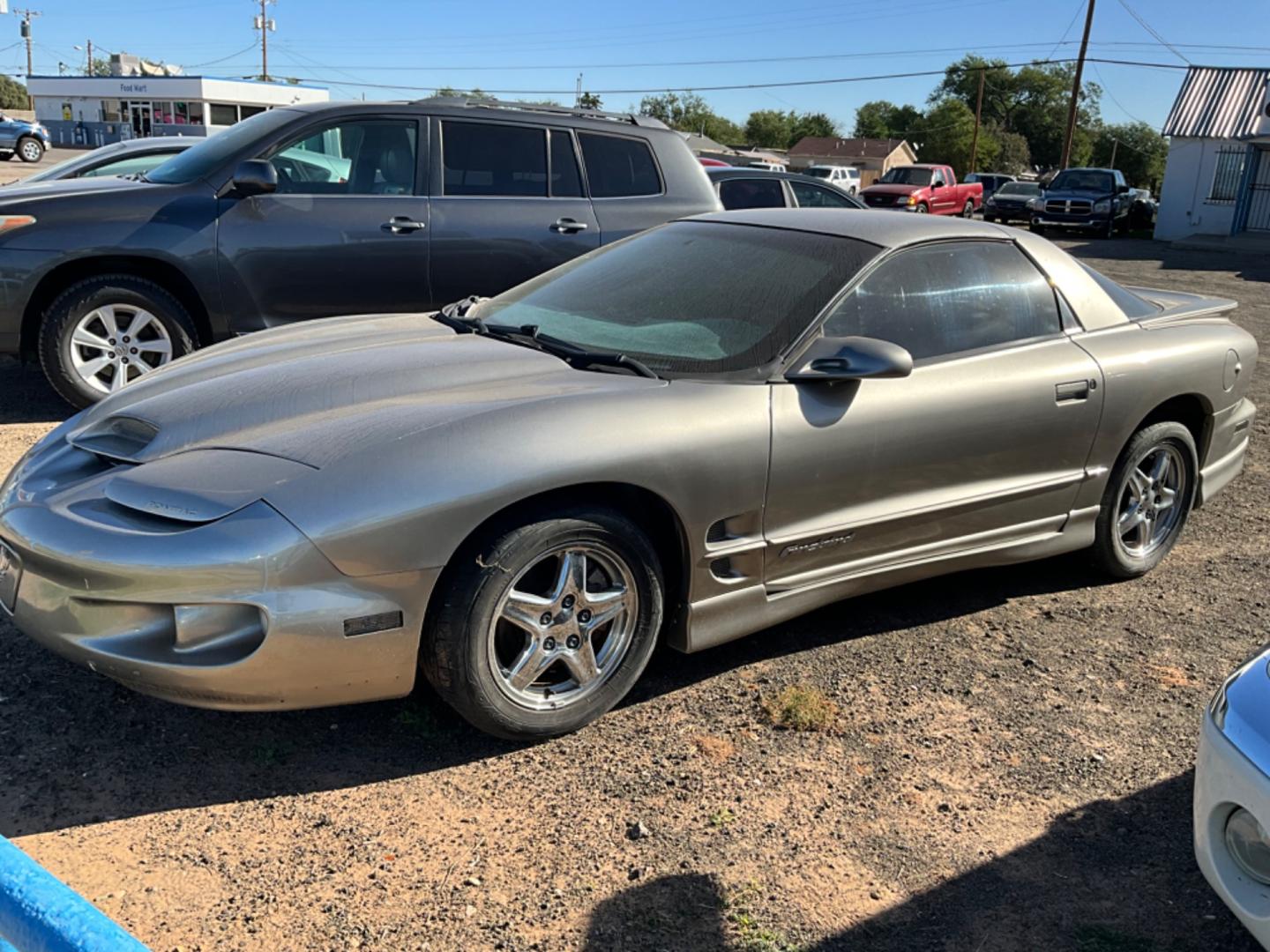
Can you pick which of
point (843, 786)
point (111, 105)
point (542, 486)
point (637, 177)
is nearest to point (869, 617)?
point (843, 786)

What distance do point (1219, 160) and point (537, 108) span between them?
27716 mm

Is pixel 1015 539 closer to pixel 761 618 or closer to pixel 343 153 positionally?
pixel 761 618

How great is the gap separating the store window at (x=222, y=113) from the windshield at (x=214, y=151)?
64.4 metres

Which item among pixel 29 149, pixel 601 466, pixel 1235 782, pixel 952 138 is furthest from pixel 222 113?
pixel 1235 782

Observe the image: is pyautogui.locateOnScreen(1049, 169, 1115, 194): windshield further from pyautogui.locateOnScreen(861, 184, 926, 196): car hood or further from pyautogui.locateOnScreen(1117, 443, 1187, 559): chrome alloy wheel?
pyautogui.locateOnScreen(1117, 443, 1187, 559): chrome alloy wheel

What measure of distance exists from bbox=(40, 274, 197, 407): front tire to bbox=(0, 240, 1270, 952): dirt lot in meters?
2.74

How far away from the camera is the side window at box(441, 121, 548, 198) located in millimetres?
6461

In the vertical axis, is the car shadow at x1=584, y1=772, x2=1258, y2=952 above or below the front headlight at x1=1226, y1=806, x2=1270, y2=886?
below

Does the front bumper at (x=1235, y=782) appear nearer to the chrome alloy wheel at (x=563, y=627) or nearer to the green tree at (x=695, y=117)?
the chrome alloy wheel at (x=563, y=627)

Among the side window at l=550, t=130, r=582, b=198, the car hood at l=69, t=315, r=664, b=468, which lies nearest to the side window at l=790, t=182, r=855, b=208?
the side window at l=550, t=130, r=582, b=198

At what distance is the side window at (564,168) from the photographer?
22.1 feet

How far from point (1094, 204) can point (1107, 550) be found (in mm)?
27597

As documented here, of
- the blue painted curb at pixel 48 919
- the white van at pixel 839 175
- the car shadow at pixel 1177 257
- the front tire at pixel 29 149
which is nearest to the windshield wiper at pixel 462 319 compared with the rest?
the blue painted curb at pixel 48 919

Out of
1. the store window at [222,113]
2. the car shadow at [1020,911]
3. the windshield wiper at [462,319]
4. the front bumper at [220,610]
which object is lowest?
the car shadow at [1020,911]
